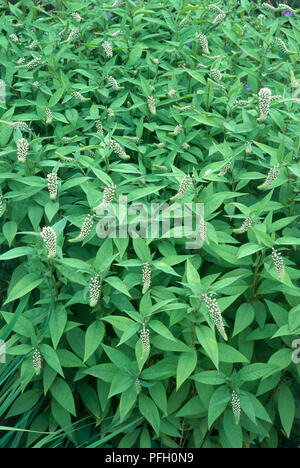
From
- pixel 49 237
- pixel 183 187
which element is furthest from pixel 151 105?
pixel 49 237

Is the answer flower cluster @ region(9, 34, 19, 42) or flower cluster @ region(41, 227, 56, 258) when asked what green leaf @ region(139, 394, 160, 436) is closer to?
flower cluster @ region(41, 227, 56, 258)

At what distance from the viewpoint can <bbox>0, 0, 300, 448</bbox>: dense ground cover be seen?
1651 millimetres

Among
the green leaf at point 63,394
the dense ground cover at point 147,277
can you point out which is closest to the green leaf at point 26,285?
the dense ground cover at point 147,277

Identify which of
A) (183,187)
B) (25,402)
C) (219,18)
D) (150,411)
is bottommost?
(25,402)

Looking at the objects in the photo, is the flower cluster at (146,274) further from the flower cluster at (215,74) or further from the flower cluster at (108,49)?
the flower cluster at (108,49)

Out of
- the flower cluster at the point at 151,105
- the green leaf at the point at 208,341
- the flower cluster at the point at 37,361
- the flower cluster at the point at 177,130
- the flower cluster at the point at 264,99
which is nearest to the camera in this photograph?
the green leaf at the point at 208,341

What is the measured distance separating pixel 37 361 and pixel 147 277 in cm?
47

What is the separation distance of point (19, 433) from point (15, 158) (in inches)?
44.9

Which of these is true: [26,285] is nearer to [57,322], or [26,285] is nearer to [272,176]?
[57,322]

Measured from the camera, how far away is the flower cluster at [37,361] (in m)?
1.63

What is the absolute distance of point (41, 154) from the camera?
81.0 inches

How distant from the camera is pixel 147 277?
1683 millimetres

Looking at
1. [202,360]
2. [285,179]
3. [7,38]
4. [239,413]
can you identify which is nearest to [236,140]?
[285,179]

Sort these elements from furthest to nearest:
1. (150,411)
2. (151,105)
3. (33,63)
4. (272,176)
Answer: (33,63)
(151,105)
(272,176)
(150,411)
